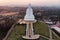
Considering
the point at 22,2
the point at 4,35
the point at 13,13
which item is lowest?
the point at 4,35

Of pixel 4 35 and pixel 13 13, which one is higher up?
pixel 13 13

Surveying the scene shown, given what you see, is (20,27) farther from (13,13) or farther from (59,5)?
(59,5)

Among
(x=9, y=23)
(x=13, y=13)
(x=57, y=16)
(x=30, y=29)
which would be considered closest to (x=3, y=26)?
(x=9, y=23)

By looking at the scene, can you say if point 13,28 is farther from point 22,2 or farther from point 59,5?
point 59,5

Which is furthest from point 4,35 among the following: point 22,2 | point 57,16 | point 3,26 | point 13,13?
point 57,16

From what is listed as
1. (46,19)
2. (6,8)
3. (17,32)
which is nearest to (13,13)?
(6,8)

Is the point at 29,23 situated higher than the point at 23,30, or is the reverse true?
the point at 29,23

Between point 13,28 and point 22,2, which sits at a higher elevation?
point 22,2

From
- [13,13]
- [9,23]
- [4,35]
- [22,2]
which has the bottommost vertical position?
[4,35]
